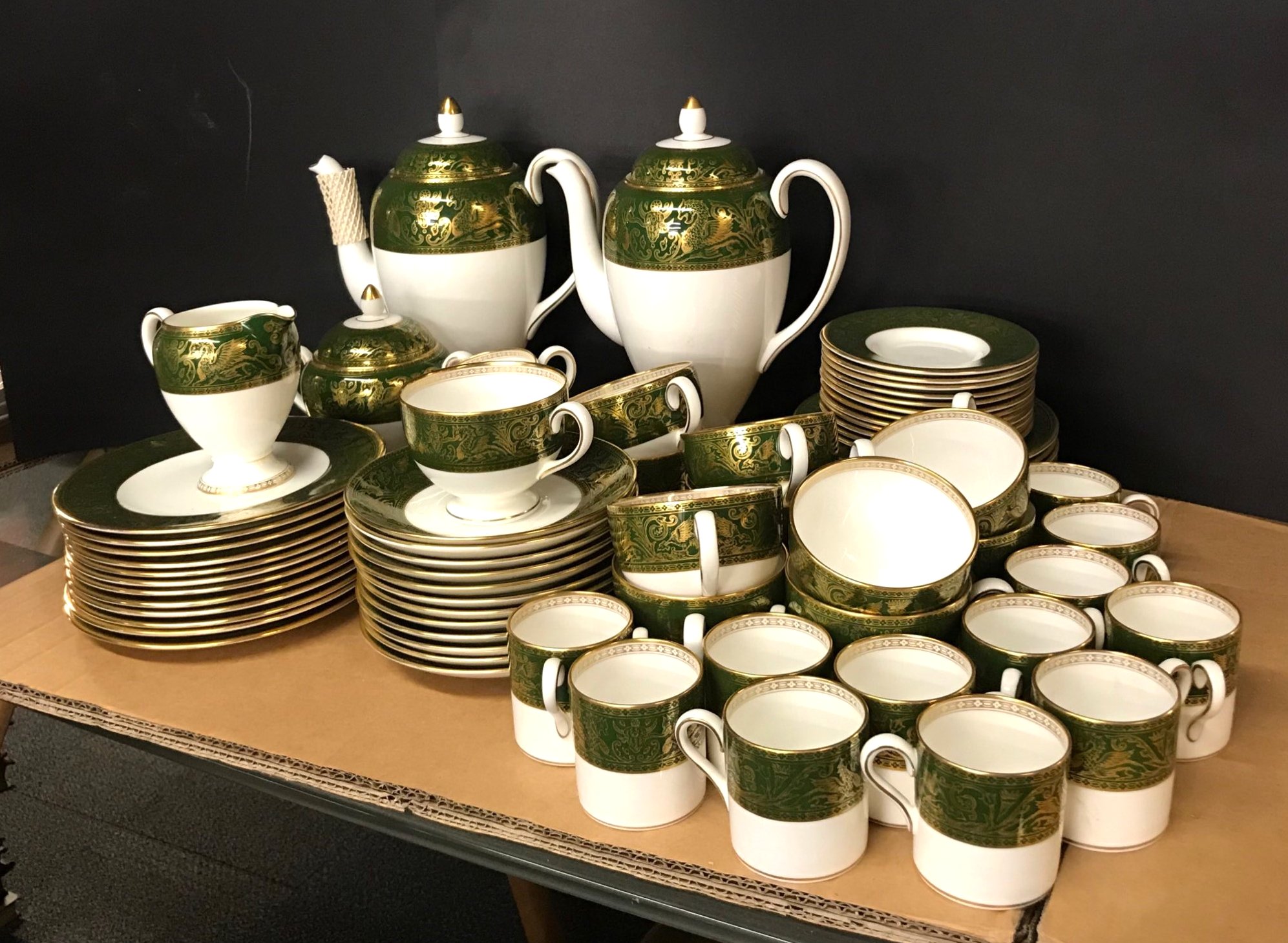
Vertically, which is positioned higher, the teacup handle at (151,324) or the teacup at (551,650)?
the teacup handle at (151,324)

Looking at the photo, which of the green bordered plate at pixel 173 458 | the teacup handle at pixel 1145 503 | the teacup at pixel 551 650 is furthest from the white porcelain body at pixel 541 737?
the teacup handle at pixel 1145 503

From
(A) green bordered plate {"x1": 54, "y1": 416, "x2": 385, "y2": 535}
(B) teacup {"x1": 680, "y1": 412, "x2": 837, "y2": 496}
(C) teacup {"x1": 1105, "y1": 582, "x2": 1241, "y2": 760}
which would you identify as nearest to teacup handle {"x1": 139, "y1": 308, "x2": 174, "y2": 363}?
(A) green bordered plate {"x1": 54, "y1": 416, "x2": 385, "y2": 535}

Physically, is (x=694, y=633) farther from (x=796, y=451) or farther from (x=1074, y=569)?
(x=1074, y=569)

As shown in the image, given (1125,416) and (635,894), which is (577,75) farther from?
(635,894)

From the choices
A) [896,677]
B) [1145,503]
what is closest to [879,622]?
[896,677]

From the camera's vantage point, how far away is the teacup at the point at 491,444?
3.17 feet

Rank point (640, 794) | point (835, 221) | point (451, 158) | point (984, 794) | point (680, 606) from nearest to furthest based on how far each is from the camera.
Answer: point (984, 794) < point (640, 794) < point (680, 606) < point (835, 221) < point (451, 158)

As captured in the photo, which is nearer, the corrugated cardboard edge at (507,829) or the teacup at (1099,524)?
the corrugated cardboard edge at (507,829)

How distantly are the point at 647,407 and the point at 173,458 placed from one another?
47 cm

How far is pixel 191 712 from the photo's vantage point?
0.98 m

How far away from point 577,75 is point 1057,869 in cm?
107

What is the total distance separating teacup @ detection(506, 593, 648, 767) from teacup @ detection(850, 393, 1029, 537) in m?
0.25

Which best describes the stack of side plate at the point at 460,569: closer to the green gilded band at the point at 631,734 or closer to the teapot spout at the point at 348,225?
the green gilded band at the point at 631,734

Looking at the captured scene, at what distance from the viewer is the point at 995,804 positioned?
0.70 meters
